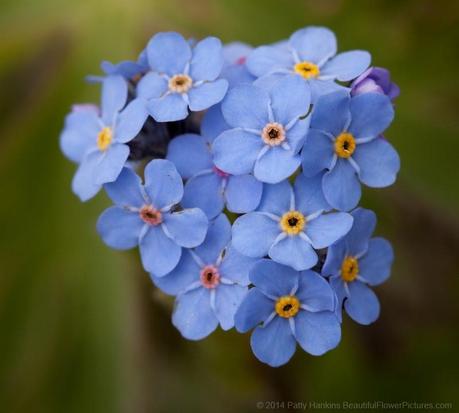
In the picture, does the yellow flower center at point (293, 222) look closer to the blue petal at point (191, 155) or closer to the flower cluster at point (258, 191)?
the flower cluster at point (258, 191)

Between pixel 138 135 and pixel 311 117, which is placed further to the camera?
pixel 138 135

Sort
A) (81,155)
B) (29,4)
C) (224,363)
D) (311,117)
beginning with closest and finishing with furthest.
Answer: (311,117)
(81,155)
(224,363)
(29,4)

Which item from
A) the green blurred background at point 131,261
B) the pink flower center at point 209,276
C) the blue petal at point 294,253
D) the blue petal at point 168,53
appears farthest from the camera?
the green blurred background at point 131,261

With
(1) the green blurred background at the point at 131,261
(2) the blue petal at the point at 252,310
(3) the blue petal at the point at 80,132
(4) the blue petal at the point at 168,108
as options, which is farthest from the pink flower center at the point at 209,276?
(1) the green blurred background at the point at 131,261

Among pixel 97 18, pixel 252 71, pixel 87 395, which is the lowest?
pixel 87 395

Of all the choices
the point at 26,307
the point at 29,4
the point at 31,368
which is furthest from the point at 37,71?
the point at 31,368

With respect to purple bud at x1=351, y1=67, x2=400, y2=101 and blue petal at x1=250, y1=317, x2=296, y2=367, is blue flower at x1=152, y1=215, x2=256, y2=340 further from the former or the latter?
purple bud at x1=351, y1=67, x2=400, y2=101

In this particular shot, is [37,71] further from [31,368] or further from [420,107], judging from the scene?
[420,107]

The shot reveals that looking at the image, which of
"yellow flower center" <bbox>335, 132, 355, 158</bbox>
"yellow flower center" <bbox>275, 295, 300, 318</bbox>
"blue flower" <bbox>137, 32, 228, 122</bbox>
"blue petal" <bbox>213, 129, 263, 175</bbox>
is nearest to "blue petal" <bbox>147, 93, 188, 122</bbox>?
"blue flower" <bbox>137, 32, 228, 122</bbox>
